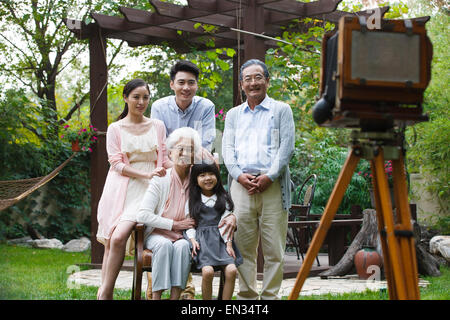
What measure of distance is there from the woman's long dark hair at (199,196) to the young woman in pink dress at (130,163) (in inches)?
7.5

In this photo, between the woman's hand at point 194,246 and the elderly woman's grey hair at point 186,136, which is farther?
the elderly woman's grey hair at point 186,136

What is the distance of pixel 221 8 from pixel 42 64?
505cm

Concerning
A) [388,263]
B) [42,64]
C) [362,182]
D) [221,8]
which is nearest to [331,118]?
[388,263]

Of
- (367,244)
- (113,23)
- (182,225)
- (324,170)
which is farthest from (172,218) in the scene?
(324,170)

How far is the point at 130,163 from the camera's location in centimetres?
375

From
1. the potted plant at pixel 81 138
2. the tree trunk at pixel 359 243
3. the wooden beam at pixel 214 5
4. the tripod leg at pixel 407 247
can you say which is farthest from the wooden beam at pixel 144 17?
the tripod leg at pixel 407 247

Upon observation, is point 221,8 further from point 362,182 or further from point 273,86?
point 362,182

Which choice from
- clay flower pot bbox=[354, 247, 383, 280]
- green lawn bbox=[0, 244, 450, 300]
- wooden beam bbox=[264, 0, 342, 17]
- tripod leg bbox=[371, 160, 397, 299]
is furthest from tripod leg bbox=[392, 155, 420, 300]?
wooden beam bbox=[264, 0, 342, 17]

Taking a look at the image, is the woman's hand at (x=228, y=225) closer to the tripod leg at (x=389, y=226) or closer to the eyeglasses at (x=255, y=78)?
the eyeglasses at (x=255, y=78)

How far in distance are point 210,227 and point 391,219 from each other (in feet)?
4.71

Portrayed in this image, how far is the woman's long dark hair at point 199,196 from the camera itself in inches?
140

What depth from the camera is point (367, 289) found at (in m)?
4.50

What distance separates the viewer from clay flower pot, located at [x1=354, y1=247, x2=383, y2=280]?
524cm

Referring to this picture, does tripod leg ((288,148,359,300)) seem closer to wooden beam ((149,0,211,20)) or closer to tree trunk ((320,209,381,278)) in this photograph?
tree trunk ((320,209,381,278))
